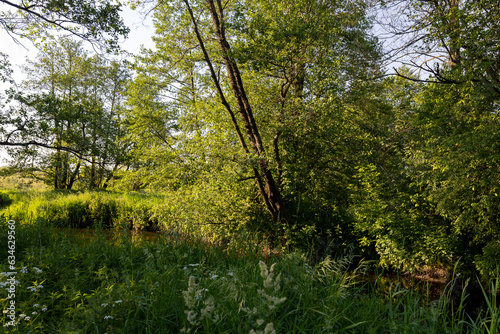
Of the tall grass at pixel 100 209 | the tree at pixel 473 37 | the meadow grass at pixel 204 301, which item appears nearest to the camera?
the meadow grass at pixel 204 301

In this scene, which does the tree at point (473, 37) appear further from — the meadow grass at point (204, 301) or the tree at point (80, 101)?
the tree at point (80, 101)

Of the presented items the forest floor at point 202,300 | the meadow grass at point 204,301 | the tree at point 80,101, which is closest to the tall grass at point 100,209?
the tree at point 80,101

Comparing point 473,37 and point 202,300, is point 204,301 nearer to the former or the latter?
point 202,300

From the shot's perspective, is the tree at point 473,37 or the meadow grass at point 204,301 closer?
the meadow grass at point 204,301

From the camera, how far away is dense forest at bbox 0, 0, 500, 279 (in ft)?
22.6

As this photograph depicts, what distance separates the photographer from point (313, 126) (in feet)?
27.3

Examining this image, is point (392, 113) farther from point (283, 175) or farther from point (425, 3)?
point (283, 175)

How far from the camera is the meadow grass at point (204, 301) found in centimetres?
211

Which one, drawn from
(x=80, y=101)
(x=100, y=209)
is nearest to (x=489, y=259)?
(x=100, y=209)

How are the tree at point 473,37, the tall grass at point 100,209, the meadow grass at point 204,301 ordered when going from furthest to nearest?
1. the tall grass at point 100,209
2. the tree at point 473,37
3. the meadow grass at point 204,301

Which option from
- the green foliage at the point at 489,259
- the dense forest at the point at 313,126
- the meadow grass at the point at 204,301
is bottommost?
the green foliage at the point at 489,259

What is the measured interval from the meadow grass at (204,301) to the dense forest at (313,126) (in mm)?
3362

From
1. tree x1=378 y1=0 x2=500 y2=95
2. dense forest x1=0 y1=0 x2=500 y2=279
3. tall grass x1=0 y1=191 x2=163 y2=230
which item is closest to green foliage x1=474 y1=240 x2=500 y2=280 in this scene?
dense forest x1=0 y1=0 x2=500 y2=279

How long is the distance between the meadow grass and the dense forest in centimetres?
336
